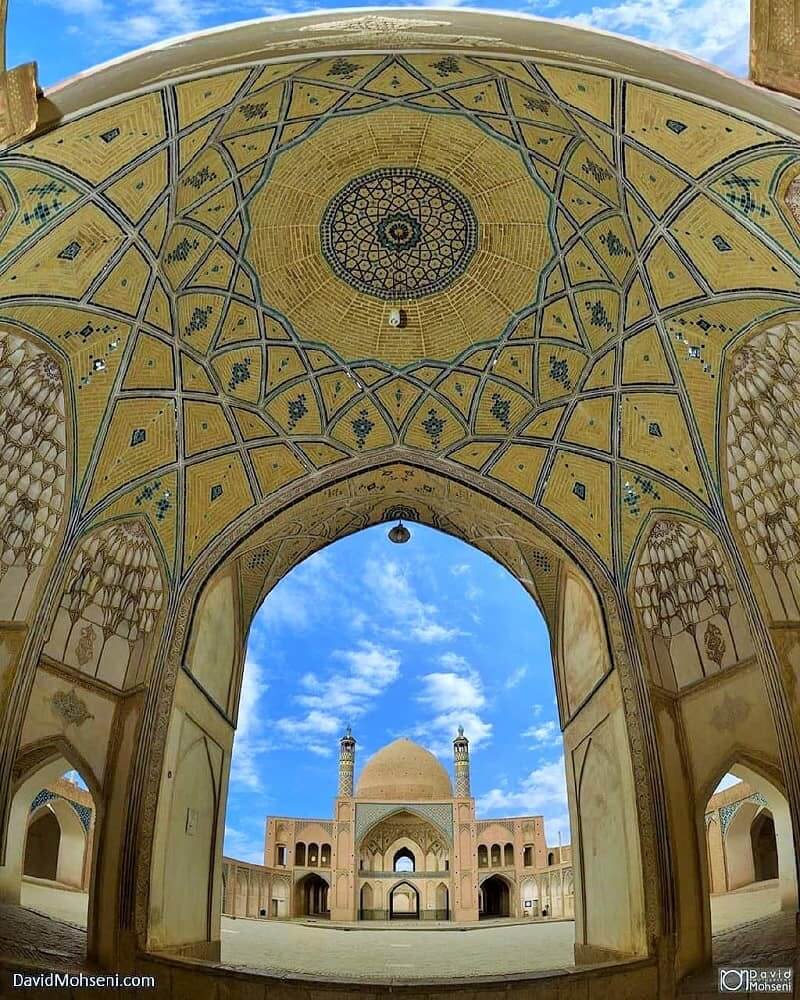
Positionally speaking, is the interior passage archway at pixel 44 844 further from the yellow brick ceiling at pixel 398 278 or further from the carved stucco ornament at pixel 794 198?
the carved stucco ornament at pixel 794 198

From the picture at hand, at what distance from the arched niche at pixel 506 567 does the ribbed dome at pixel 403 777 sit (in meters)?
19.4

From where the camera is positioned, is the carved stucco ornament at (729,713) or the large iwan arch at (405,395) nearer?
the large iwan arch at (405,395)

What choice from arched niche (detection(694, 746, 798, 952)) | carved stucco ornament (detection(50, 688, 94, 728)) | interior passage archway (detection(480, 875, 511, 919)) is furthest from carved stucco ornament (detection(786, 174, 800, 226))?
interior passage archway (detection(480, 875, 511, 919))

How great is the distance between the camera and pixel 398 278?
9.86 m

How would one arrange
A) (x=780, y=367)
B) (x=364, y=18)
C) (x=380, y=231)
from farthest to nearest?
1. (x=380, y=231)
2. (x=780, y=367)
3. (x=364, y=18)

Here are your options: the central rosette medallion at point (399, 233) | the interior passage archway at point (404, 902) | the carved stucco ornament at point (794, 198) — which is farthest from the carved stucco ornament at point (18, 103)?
the interior passage archway at point (404, 902)

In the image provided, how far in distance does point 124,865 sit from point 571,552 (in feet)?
21.4

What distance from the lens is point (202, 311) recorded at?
31.2 ft

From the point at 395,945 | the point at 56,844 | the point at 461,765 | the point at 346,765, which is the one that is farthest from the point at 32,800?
the point at 461,765

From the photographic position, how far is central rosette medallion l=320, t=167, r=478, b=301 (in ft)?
29.7

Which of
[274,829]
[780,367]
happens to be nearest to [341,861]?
[274,829]

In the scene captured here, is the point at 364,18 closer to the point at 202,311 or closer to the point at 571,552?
the point at 202,311

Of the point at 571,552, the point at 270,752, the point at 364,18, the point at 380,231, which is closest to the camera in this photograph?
the point at 364,18

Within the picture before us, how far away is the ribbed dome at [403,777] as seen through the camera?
101ft
